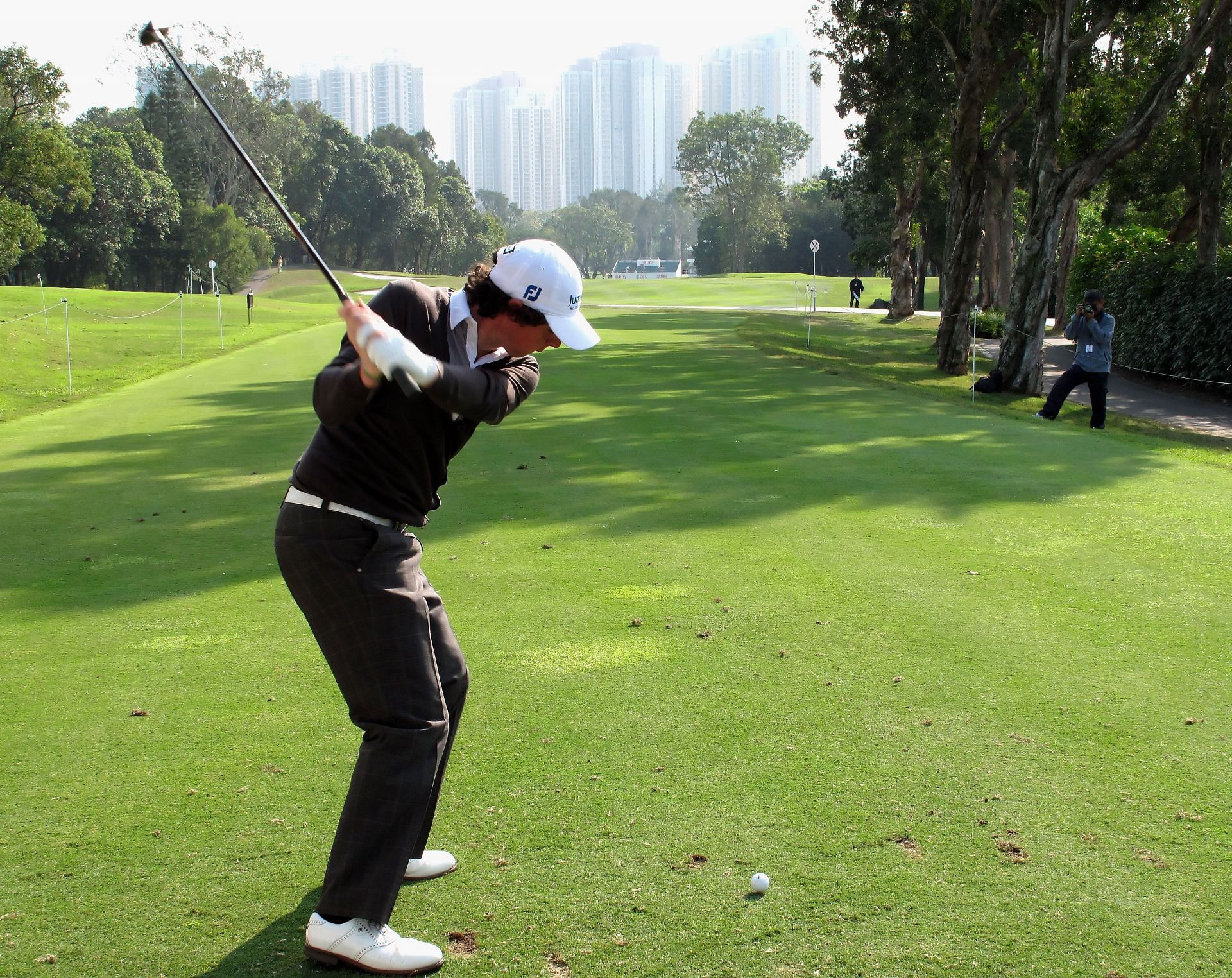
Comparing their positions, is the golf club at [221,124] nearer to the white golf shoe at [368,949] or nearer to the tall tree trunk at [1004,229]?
the white golf shoe at [368,949]

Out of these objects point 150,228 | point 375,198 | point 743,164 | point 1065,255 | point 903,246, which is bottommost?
point 1065,255

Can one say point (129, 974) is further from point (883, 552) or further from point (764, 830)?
point (883, 552)

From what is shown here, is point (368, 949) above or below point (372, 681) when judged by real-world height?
below

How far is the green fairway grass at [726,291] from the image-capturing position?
6944cm

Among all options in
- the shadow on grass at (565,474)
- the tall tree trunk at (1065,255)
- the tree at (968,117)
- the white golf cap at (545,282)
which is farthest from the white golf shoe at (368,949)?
the tall tree trunk at (1065,255)

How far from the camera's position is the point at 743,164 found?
114m

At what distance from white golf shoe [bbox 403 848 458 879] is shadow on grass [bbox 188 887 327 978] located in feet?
1.11

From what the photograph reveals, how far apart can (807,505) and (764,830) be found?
5833mm

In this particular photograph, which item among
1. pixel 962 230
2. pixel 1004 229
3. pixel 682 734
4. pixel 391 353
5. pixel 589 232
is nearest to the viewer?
pixel 391 353

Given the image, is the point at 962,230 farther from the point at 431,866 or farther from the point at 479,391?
the point at 479,391

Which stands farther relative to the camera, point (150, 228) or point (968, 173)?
point (150, 228)

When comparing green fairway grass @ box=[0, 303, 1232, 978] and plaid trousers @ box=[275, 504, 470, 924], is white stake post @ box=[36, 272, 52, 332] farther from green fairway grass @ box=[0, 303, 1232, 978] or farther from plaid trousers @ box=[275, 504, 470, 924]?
plaid trousers @ box=[275, 504, 470, 924]

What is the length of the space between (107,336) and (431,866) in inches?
1325

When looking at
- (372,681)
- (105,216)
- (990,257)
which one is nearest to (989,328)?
(990,257)
